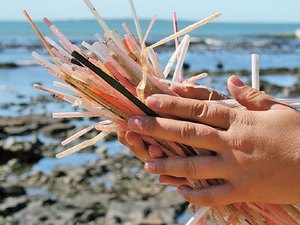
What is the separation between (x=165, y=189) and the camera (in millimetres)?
8062

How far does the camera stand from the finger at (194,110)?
4.31ft

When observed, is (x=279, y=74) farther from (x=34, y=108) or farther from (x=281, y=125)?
(x=281, y=125)

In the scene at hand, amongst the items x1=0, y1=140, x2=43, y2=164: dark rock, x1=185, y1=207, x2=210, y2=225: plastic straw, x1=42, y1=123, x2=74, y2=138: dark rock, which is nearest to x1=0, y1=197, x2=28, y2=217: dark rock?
x1=0, y1=140, x2=43, y2=164: dark rock

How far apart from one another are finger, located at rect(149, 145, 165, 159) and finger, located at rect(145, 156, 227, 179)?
35mm

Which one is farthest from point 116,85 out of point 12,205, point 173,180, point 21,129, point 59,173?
point 21,129

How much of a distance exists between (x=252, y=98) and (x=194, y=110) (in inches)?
4.9

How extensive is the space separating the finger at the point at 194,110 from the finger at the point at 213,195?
0.40 ft

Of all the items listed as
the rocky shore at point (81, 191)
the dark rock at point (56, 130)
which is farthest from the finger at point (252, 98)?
the dark rock at point (56, 130)

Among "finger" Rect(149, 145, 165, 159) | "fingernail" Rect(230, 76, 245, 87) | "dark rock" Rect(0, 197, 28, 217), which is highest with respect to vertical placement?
"fingernail" Rect(230, 76, 245, 87)

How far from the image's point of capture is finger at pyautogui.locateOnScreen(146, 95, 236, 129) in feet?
4.31

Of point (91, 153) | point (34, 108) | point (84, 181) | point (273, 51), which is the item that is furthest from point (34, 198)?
A: point (273, 51)

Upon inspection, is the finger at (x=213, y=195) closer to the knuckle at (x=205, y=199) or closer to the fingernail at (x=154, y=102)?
the knuckle at (x=205, y=199)

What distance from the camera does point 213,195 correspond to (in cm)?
132

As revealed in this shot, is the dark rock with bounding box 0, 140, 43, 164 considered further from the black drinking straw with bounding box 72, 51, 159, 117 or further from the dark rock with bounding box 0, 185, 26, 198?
the black drinking straw with bounding box 72, 51, 159, 117
